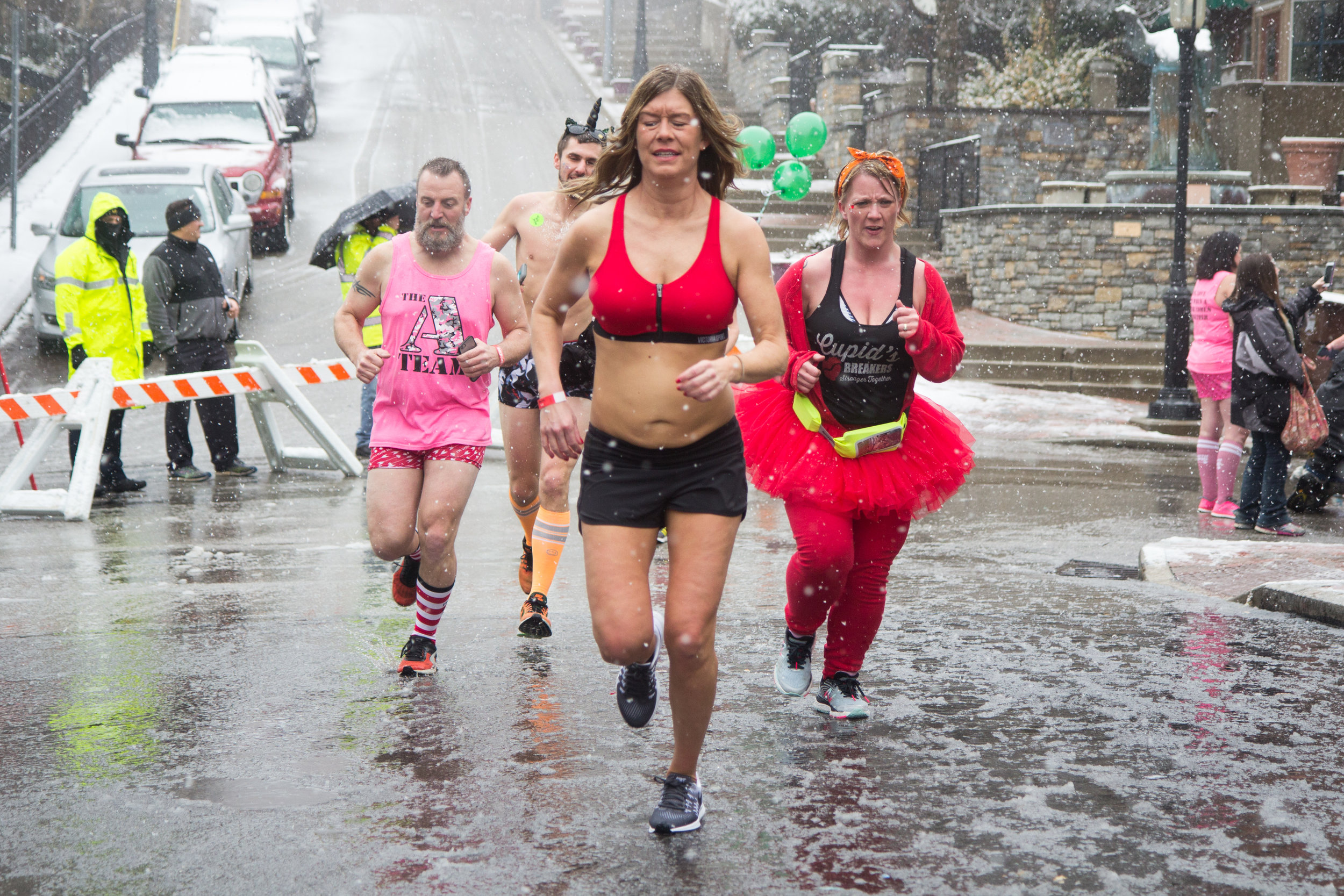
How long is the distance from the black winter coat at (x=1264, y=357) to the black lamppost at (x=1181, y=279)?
212 inches

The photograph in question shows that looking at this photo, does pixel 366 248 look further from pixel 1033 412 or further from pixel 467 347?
pixel 1033 412

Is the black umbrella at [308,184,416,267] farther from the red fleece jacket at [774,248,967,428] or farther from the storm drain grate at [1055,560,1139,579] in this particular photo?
the storm drain grate at [1055,560,1139,579]

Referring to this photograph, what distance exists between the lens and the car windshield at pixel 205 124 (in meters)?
21.0

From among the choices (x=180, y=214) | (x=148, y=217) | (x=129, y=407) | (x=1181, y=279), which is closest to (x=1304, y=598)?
(x=129, y=407)

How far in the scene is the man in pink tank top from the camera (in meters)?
5.37

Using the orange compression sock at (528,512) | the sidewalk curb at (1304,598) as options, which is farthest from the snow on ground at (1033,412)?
the orange compression sock at (528,512)

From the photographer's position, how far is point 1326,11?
84.2 feet

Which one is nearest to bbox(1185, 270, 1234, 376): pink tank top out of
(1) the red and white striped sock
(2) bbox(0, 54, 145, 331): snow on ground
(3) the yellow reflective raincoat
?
(1) the red and white striped sock

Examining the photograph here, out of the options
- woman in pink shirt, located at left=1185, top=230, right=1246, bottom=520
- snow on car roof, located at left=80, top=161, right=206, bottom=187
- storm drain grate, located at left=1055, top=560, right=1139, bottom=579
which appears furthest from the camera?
snow on car roof, located at left=80, top=161, right=206, bottom=187

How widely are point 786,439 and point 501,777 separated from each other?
5.05 ft

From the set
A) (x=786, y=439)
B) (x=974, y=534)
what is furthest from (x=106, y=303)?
(x=786, y=439)

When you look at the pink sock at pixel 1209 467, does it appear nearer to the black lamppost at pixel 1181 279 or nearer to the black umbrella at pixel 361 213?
the black lamppost at pixel 1181 279

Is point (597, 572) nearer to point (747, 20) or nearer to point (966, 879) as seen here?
point (966, 879)

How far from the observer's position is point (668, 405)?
152 inches
